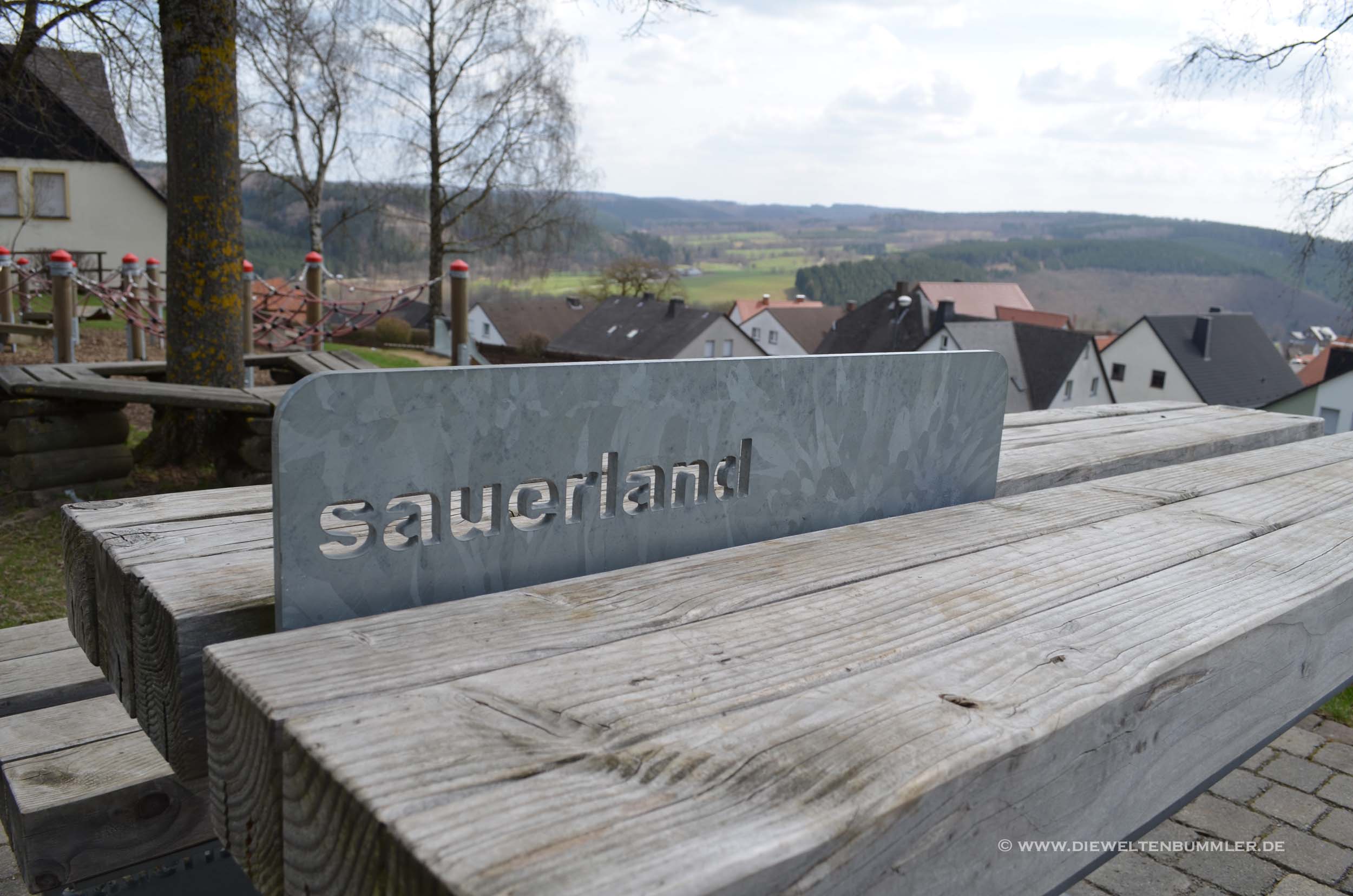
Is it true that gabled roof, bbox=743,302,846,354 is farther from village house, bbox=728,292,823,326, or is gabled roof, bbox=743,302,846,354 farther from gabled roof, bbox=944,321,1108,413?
gabled roof, bbox=944,321,1108,413

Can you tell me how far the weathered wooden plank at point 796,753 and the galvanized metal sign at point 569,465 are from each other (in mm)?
209

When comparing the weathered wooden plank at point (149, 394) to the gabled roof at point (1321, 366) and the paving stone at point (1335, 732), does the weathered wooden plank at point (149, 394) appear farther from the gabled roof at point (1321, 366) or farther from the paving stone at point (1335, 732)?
the gabled roof at point (1321, 366)

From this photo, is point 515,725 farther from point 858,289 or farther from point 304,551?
point 858,289

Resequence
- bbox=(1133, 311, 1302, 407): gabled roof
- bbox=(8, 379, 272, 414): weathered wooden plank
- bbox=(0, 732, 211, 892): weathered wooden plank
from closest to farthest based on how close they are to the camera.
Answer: bbox=(0, 732, 211, 892): weathered wooden plank < bbox=(8, 379, 272, 414): weathered wooden plank < bbox=(1133, 311, 1302, 407): gabled roof

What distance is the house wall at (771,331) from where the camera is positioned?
57.1m

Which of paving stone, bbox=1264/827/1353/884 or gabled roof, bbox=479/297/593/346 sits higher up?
paving stone, bbox=1264/827/1353/884

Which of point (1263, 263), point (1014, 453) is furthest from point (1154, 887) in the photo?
point (1263, 263)

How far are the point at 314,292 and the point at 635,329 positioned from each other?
104 ft

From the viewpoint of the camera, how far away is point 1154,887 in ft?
8.13

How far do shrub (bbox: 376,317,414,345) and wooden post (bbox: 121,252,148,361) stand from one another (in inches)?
824

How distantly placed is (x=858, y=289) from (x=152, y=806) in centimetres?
7603

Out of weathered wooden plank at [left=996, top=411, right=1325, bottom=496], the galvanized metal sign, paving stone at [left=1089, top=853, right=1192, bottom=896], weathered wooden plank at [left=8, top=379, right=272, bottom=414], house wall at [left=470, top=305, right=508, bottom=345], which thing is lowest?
house wall at [left=470, top=305, right=508, bottom=345]

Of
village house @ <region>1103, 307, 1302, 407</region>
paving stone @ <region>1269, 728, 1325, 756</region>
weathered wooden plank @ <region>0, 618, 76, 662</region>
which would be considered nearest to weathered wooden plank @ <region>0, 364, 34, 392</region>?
weathered wooden plank @ <region>0, 618, 76, 662</region>

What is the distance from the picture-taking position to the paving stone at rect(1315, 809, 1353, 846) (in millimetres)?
2656
